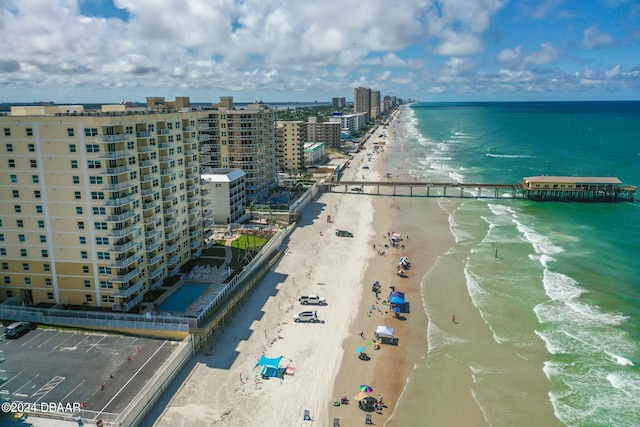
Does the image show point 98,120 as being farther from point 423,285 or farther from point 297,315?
point 423,285

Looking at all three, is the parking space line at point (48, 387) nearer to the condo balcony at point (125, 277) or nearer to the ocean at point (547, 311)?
the condo balcony at point (125, 277)

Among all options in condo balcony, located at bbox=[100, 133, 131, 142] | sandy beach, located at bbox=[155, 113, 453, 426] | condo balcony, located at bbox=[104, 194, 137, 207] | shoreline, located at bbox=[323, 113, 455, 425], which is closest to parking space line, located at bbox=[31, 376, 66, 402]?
sandy beach, located at bbox=[155, 113, 453, 426]

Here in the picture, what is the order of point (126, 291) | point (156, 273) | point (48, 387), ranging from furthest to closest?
point (156, 273), point (126, 291), point (48, 387)

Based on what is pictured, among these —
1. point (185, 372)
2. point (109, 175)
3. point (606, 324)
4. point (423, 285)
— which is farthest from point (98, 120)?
point (606, 324)

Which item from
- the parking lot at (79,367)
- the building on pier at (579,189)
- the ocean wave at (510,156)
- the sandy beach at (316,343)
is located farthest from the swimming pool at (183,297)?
the ocean wave at (510,156)

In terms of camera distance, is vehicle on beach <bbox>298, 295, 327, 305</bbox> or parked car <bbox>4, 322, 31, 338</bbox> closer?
parked car <bbox>4, 322, 31, 338</bbox>

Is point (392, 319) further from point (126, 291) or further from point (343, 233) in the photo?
point (343, 233)

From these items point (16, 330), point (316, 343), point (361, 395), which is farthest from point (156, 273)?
point (361, 395)

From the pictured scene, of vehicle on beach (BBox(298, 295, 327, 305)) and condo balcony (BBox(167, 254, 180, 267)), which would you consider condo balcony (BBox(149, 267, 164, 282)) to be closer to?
condo balcony (BBox(167, 254, 180, 267))
